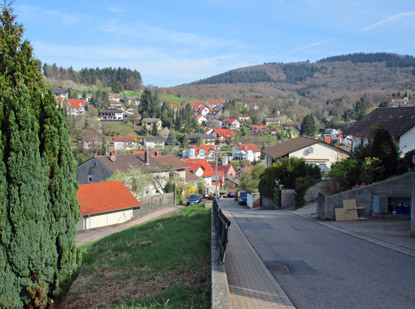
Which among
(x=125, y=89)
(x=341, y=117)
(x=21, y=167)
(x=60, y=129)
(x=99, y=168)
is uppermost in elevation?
(x=125, y=89)

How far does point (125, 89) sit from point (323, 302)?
191m

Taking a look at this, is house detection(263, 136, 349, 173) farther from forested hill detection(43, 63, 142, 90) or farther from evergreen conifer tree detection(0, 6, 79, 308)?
forested hill detection(43, 63, 142, 90)

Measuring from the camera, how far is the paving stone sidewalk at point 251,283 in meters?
6.60

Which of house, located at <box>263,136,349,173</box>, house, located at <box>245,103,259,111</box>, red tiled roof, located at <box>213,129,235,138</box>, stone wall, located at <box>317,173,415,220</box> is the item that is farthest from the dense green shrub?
house, located at <box>245,103,259,111</box>

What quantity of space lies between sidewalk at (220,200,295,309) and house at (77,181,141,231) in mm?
20879

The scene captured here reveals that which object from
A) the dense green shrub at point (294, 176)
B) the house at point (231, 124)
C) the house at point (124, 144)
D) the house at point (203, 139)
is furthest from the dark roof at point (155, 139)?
the dense green shrub at point (294, 176)

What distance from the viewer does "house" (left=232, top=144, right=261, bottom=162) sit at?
10200cm

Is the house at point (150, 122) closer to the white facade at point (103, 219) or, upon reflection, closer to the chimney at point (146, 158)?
the chimney at point (146, 158)

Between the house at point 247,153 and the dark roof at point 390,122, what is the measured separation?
67439 millimetres

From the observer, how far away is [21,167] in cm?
614

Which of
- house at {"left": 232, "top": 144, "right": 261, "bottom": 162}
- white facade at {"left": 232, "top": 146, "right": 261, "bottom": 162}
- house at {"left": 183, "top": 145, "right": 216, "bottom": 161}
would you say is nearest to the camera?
house at {"left": 183, "top": 145, "right": 216, "bottom": 161}

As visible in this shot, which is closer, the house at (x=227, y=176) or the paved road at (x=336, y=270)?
the paved road at (x=336, y=270)

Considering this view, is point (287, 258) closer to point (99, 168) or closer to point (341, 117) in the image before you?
point (99, 168)

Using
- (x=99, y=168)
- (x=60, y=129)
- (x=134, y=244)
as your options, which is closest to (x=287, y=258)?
(x=134, y=244)
